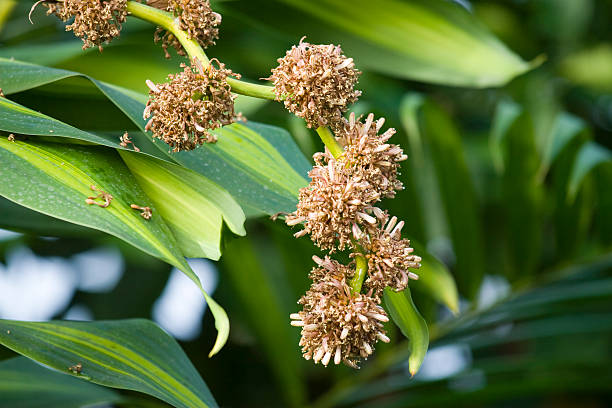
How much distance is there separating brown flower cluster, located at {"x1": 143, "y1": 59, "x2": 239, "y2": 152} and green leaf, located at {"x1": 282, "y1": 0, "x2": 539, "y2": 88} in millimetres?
368

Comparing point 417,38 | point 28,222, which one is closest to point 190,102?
point 28,222

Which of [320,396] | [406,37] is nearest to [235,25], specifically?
[406,37]

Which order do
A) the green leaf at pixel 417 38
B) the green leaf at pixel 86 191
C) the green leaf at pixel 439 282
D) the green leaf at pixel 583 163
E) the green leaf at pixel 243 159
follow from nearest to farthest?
1. the green leaf at pixel 86 191
2. the green leaf at pixel 243 159
3. the green leaf at pixel 439 282
4. the green leaf at pixel 417 38
5. the green leaf at pixel 583 163

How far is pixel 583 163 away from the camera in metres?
0.98

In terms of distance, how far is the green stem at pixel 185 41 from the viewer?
0.39m

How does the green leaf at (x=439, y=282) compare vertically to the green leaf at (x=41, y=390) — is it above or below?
above

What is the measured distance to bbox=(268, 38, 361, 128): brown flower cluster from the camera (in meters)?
0.38

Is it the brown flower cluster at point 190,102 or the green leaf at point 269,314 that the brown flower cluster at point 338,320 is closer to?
the brown flower cluster at point 190,102

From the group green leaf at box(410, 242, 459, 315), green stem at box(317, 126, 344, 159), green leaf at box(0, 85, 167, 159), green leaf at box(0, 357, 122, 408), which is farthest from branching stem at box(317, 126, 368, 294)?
green leaf at box(0, 357, 122, 408)

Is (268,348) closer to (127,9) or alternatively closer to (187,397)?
(187,397)

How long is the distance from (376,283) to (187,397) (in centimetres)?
16

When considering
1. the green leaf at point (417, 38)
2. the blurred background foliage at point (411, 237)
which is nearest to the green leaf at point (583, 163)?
the blurred background foliage at point (411, 237)

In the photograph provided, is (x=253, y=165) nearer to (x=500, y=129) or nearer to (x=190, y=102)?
(x=190, y=102)

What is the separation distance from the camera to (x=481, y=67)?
27.5 inches
